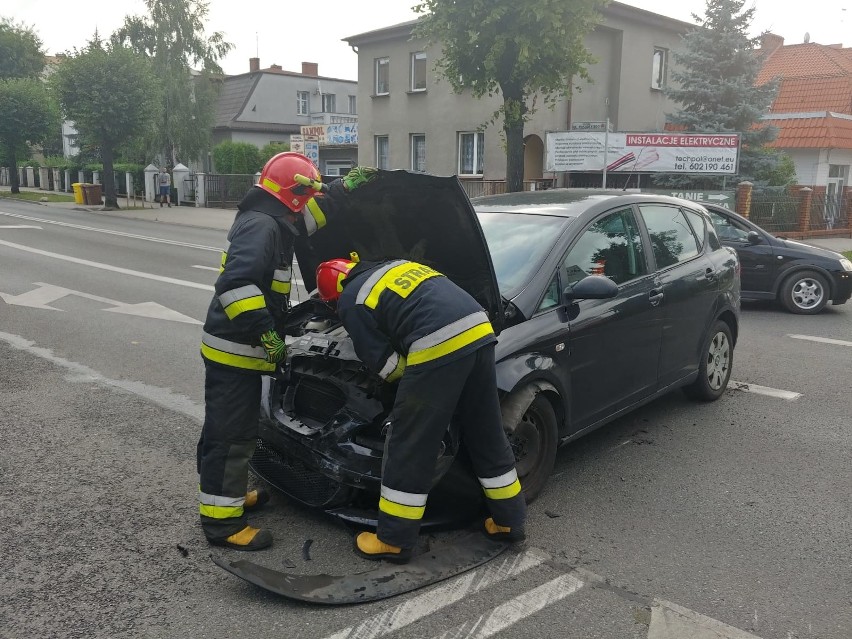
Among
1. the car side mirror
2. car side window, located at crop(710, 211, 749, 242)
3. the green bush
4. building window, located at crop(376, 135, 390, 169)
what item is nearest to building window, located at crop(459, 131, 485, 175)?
building window, located at crop(376, 135, 390, 169)

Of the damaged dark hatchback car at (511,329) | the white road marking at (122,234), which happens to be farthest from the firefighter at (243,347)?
the white road marking at (122,234)

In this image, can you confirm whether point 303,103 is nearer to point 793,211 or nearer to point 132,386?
point 793,211

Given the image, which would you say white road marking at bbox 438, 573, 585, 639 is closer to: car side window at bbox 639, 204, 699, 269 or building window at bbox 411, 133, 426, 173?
car side window at bbox 639, 204, 699, 269

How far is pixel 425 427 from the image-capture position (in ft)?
10.8

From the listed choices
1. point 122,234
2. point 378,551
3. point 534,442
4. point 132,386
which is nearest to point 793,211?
point 122,234

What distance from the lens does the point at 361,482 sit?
3.51m

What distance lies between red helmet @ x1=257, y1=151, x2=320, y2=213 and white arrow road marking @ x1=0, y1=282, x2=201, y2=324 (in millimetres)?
5432

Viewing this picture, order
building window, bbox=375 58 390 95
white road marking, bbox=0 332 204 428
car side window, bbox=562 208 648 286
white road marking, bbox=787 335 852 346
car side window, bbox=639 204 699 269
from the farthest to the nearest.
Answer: building window, bbox=375 58 390 95
white road marking, bbox=787 335 852 346
white road marking, bbox=0 332 204 428
car side window, bbox=639 204 699 269
car side window, bbox=562 208 648 286

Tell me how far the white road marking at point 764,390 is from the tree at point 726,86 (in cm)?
1535

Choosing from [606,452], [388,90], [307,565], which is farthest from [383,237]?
[388,90]

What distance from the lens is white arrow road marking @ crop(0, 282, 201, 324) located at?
9125mm

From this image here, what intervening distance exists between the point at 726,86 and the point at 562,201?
18.5 metres

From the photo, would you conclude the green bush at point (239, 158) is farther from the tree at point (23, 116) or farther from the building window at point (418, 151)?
the building window at point (418, 151)

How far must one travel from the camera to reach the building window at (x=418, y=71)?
→ 27.3 meters
